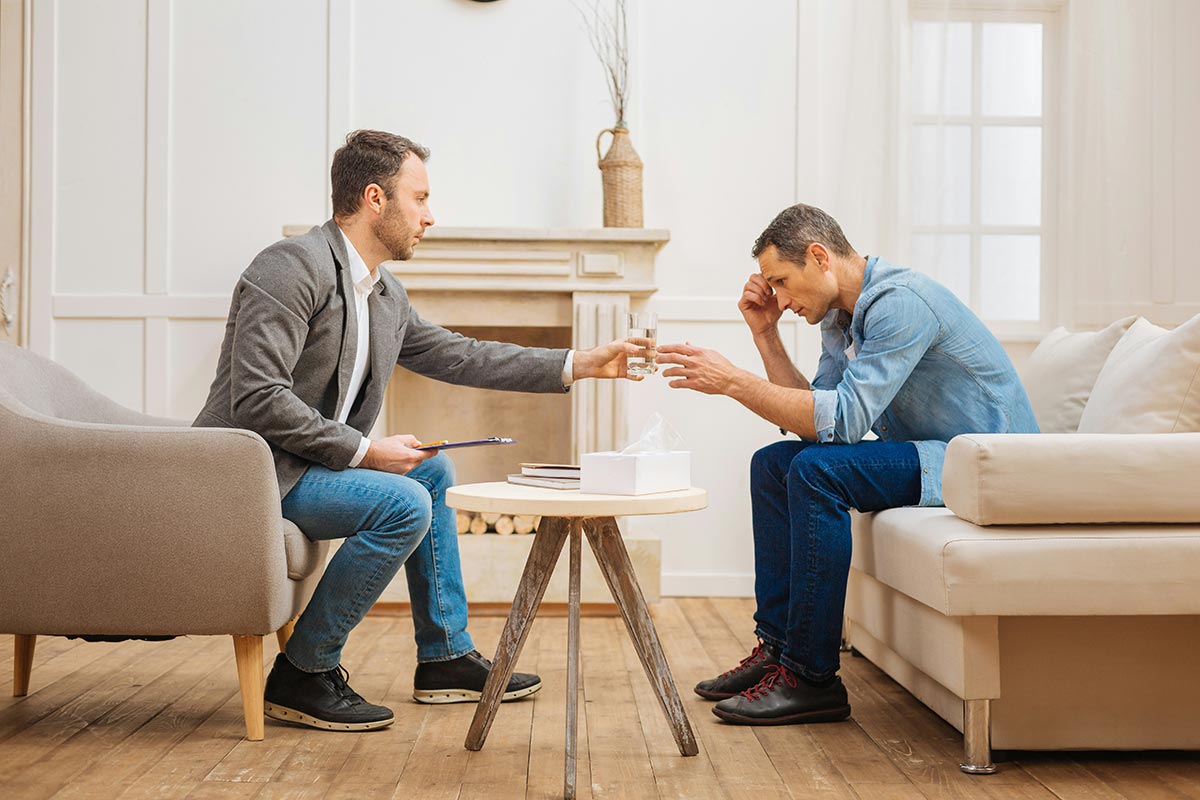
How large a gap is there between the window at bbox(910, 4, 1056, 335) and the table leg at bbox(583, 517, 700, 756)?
216 cm

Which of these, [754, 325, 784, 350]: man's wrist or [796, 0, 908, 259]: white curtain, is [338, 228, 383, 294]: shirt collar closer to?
[754, 325, 784, 350]: man's wrist

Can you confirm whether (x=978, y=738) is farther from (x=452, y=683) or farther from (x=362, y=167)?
(x=362, y=167)

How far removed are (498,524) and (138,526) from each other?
1.66 metres

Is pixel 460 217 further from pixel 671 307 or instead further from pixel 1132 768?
pixel 1132 768

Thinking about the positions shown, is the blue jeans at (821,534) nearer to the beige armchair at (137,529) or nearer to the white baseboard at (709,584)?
the beige armchair at (137,529)

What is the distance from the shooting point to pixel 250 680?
2123 mm

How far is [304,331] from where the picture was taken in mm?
2230

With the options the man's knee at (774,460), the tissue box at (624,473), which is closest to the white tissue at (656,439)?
the tissue box at (624,473)

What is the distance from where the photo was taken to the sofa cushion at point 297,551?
2172 mm

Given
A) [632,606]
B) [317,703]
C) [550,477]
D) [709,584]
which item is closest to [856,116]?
[709,584]

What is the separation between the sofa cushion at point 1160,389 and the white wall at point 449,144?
1.67 meters

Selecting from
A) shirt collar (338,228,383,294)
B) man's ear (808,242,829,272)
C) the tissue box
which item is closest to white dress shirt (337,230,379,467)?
shirt collar (338,228,383,294)

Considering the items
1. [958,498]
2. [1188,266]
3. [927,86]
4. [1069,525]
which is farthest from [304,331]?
[1188,266]

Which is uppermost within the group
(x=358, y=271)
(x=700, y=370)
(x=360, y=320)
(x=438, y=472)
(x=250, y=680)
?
(x=358, y=271)
